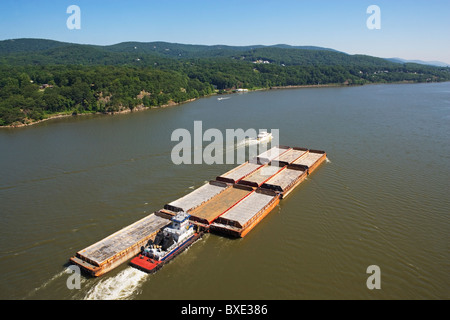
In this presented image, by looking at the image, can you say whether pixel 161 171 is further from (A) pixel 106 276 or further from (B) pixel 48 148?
(B) pixel 48 148

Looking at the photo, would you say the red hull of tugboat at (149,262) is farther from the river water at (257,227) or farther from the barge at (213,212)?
the river water at (257,227)

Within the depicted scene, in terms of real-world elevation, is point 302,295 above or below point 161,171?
below

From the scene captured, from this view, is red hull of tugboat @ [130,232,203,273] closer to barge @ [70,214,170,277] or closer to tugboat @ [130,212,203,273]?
tugboat @ [130,212,203,273]

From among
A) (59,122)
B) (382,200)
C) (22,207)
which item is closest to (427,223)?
(382,200)

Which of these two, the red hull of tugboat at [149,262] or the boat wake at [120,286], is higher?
the red hull of tugboat at [149,262]

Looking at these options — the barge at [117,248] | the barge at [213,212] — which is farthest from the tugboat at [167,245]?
the barge at [117,248]

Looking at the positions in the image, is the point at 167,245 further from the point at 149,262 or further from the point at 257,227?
the point at 257,227

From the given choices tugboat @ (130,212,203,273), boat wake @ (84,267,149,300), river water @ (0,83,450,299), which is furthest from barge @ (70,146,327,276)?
river water @ (0,83,450,299)

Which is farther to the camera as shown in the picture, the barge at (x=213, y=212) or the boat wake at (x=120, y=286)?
the barge at (x=213, y=212)
